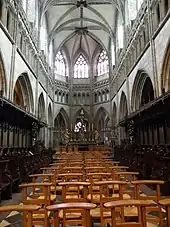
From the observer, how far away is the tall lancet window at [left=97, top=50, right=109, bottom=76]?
36722 mm

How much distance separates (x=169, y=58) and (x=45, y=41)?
62.6 ft

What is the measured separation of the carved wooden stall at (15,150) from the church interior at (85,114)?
0.05m

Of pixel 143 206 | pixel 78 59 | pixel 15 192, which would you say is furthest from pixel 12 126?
pixel 78 59

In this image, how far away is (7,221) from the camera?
4.66m

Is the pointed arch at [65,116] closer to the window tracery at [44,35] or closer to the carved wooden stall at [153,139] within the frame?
the window tracery at [44,35]

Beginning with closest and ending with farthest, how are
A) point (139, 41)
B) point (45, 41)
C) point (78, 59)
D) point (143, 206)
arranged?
point (143, 206) < point (139, 41) < point (45, 41) < point (78, 59)

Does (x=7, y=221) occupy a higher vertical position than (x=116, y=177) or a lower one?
lower

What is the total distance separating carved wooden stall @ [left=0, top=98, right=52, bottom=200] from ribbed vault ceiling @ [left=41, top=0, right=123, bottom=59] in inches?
529

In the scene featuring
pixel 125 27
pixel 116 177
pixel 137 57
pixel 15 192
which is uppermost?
pixel 125 27

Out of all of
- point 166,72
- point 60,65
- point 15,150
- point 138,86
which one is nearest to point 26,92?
point 15,150

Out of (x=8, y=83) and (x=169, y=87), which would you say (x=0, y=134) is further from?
(x=169, y=87)

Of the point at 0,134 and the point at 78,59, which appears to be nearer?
the point at 0,134

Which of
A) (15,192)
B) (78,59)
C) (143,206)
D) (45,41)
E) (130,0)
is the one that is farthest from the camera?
(78,59)

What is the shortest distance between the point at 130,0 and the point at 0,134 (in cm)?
1718
